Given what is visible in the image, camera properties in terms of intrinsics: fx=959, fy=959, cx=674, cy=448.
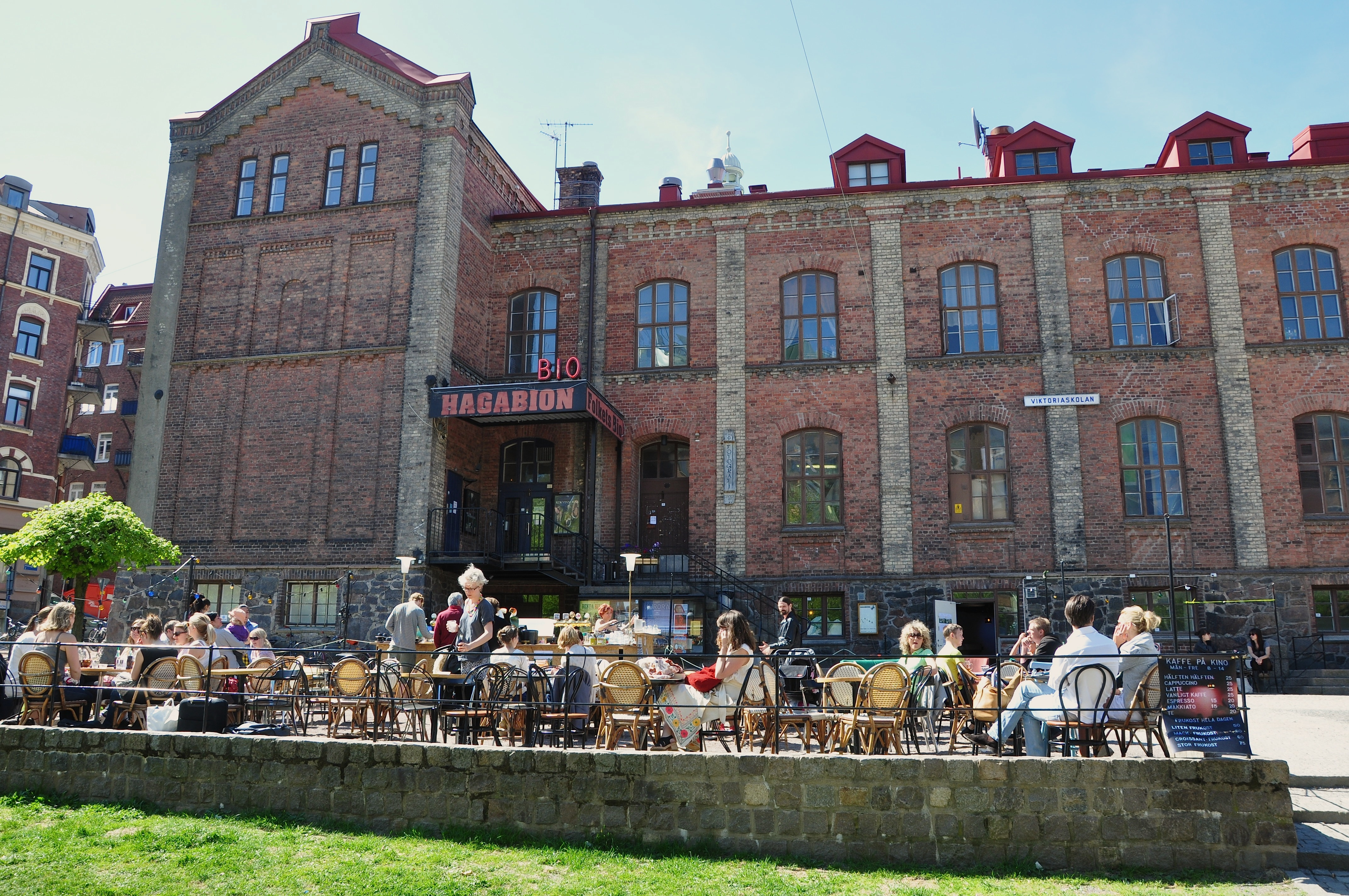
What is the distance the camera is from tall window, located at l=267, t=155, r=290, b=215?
21031 mm

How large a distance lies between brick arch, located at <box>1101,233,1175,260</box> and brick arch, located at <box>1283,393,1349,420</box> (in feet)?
11.8

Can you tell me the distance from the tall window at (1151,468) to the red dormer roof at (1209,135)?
5571 mm

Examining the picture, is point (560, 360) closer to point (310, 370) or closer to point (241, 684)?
point (310, 370)

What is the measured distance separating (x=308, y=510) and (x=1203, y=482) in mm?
17390

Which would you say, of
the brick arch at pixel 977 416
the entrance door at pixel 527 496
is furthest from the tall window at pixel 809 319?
the entrance door at pixel 527 496

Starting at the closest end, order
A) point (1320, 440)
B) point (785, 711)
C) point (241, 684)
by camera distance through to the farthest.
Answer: point (785, 711) < point (241, 684) < point (1320, 440)

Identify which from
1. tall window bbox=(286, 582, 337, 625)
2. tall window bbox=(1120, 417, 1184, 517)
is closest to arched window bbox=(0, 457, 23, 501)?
tall window bbox=(286, 582, 337, 625)

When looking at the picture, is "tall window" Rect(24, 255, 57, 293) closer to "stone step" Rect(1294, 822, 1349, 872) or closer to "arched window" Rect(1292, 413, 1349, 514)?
"arched window" Rect(1292, 413, 1349, 514)

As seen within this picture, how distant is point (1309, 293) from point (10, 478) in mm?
38760

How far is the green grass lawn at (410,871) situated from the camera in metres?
6.44

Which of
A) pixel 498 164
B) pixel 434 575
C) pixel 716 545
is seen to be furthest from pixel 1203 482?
pixel 498 164

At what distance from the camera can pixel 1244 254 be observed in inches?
739

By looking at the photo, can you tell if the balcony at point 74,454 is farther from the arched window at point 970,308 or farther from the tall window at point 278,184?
the arched window at point 970,308

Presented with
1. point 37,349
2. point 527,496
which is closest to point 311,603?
point 527,496
